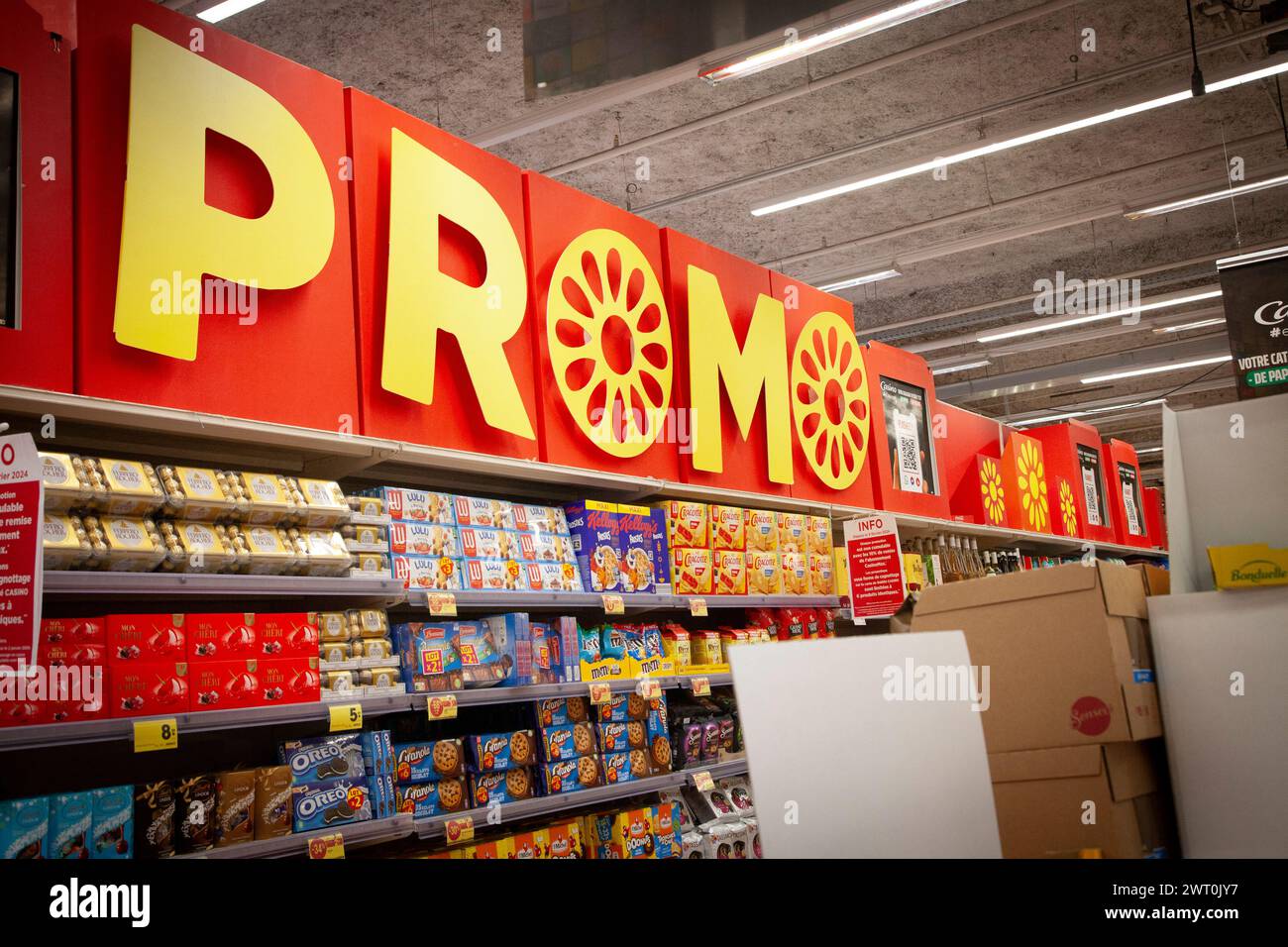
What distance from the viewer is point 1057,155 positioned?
406 inches

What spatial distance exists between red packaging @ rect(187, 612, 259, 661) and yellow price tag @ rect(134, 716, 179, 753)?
8.5 inches

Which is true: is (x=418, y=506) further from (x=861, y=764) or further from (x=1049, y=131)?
(x=1049, y=131)

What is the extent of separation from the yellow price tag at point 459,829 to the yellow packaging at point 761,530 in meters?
2.17

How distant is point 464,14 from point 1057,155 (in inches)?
231

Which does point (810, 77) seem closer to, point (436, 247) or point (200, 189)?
point (436, 247)

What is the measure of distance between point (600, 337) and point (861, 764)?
3673 mm

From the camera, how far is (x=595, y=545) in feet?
14.8

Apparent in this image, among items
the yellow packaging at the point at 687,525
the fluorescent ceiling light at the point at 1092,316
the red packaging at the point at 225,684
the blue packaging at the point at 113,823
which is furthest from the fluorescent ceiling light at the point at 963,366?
the blue packaging at the point at 113,823

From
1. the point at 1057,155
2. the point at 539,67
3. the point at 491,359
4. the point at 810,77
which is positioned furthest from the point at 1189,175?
the point at 539,67

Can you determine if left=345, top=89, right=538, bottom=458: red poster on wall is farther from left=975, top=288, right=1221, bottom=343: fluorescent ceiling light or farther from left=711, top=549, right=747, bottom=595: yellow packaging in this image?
left=975, top=288, right=1221, bottom=343: fluorescent ceiling light

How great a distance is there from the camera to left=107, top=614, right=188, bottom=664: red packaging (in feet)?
9.32

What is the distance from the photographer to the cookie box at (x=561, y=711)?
163 inches

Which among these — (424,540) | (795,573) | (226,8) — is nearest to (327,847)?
(424,540)

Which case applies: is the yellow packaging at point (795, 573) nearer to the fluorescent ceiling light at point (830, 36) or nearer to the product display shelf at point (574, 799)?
the product display shelf at point (574, 799)
